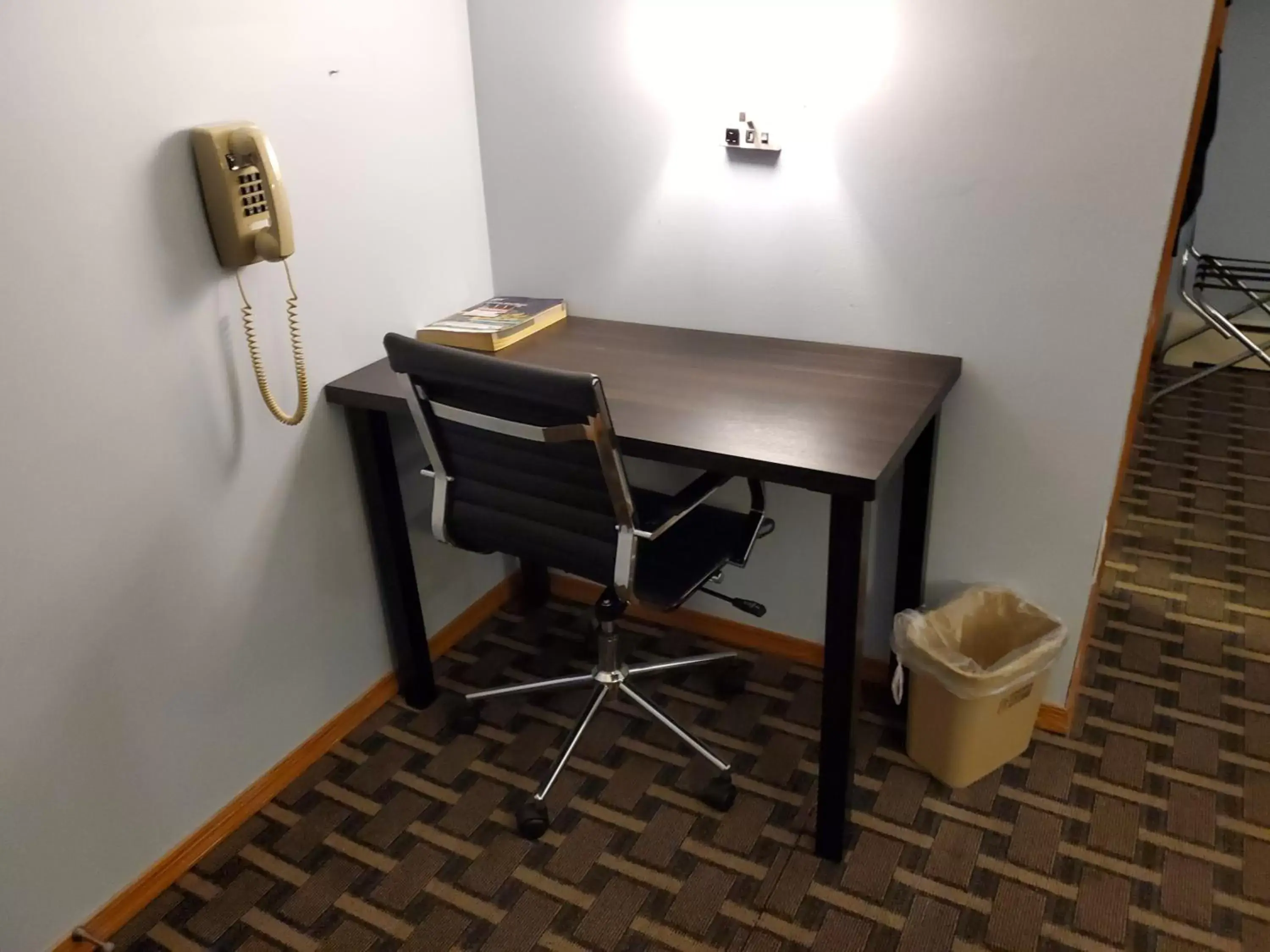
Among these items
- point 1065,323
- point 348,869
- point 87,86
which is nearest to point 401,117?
point 87,86

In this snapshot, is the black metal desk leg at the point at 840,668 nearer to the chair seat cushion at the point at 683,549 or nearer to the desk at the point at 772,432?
the desk at the point at 772,432

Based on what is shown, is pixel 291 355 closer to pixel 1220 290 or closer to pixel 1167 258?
pixel 1167 258

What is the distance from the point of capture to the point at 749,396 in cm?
182

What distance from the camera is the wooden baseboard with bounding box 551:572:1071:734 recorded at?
233 cm

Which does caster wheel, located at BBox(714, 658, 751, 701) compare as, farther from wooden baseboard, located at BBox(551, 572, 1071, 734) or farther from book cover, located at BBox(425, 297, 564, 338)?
book cover, located at BBox(425, 297, 564, 338)

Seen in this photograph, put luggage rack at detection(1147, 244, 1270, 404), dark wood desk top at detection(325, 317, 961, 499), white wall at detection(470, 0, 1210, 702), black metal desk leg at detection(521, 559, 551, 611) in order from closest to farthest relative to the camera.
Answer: dark wood desk top at detection(325, 317, 961, 499)
white wall at detection(470, 0, 1210, 702)
black metal desk leg at detection(521, 559, 551, 611)
luggage rack at detection(1147, 244, 1270, 404)

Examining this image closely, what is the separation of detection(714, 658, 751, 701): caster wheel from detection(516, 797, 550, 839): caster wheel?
550 mm

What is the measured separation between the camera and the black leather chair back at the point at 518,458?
152 centimetres

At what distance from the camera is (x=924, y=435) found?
194cm

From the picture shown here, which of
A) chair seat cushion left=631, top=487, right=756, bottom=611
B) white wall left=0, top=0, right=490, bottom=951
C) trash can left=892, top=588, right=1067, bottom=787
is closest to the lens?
white wall left=0, top=0, right=490, bottom=951

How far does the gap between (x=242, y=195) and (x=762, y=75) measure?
0.99 meters

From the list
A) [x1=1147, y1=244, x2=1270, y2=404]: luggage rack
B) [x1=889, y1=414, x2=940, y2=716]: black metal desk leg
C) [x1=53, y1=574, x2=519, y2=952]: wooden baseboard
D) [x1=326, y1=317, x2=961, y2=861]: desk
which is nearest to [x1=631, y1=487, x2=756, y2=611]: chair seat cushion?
[x1=326, y1=317, x2=961, y2=861]: desk

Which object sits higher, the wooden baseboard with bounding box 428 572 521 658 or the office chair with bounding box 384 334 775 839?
the office chair with bounding box 384 334 775 839

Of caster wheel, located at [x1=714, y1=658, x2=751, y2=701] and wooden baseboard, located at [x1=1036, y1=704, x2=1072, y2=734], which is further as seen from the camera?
caster wheel, located at [x1=714, y1=658, x2=751, y2=701]
